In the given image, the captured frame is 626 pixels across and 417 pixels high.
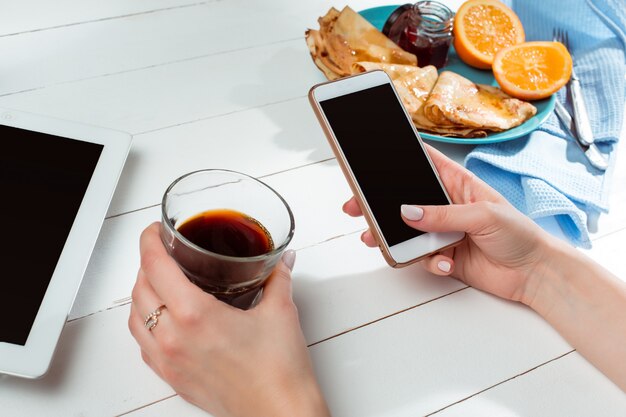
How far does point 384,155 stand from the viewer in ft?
2.70

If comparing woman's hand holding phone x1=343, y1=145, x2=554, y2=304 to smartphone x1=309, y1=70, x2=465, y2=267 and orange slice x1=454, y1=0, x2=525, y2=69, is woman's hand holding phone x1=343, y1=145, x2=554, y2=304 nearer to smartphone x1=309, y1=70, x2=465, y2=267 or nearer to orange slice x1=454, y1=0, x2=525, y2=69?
smartphone x1=309, y1=70, x2=465, y2=267

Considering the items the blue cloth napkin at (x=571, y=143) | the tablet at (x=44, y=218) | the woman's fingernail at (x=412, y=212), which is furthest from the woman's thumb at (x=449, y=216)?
the tablet at (x=44, y=218)

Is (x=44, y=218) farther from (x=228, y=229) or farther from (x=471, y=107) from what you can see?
(x=471, y=107)

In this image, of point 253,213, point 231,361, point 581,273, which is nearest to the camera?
point 231,361

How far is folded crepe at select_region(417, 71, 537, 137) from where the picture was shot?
1025 millimetres

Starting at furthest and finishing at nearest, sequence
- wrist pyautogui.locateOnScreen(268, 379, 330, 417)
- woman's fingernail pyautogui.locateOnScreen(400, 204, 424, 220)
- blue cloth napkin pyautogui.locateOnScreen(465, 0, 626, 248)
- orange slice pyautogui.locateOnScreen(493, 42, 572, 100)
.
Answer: orange slice pyautogui.locateOnScreen(493, 42, 572, 100) < blue cloth napkin pyautogui.locateOnScreen(465, 0, 626, 248) < woman's fingernail pyautogui.locateOnScreen(400, 204, 424, 220) < wrist pyautogui.locateOnScreen(268, 379, 330, 417)

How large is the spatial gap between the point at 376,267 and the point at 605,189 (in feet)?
1.39

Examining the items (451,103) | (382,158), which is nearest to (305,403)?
(382,158)

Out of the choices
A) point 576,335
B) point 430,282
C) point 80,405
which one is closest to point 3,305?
point 80,405

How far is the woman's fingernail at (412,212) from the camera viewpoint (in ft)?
2.55

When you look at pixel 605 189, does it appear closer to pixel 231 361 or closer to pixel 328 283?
pixel 328 283

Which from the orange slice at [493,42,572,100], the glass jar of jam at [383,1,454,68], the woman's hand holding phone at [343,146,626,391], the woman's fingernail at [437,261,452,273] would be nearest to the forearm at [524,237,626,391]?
the woman's hand holding phone at [343,146,626,391]

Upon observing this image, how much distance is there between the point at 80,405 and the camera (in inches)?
26.7

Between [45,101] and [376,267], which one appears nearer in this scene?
[376,267]
